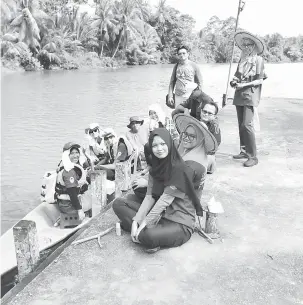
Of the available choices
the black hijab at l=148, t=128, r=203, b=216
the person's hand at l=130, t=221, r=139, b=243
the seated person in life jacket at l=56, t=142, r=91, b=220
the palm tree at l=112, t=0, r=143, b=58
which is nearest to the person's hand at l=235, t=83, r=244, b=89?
the seated person in life jacket at l=56, t=142, r=91, b=220

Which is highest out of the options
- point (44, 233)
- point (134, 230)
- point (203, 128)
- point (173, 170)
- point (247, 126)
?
point (203, 128)

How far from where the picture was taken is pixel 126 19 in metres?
41.1

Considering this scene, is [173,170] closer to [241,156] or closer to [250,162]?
[250,162]

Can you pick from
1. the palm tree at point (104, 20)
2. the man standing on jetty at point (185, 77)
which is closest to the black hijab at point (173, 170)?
the man standing on jetty at point (185, 77)

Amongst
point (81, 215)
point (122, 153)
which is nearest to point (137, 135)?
point (122, 153)

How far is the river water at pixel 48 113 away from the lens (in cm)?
854

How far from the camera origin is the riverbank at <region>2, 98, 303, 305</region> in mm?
2766

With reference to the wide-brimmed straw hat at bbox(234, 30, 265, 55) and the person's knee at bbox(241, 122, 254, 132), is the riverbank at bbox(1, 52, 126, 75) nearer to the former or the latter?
the wide-brimmed straw hat at bbox(234, 30, 265, 55)

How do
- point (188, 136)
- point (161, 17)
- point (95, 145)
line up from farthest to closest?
1. point (161, 17)
2. point (95, 145)
3. point (188, 136)

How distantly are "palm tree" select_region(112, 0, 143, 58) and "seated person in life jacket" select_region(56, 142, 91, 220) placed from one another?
127 feet

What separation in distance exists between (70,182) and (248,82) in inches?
111

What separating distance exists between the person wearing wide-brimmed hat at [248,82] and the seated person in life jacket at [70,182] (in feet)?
7.80

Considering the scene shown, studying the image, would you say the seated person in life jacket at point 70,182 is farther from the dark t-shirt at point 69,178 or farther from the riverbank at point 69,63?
the riverbank at point 69,63

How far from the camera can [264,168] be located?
5586 mm
